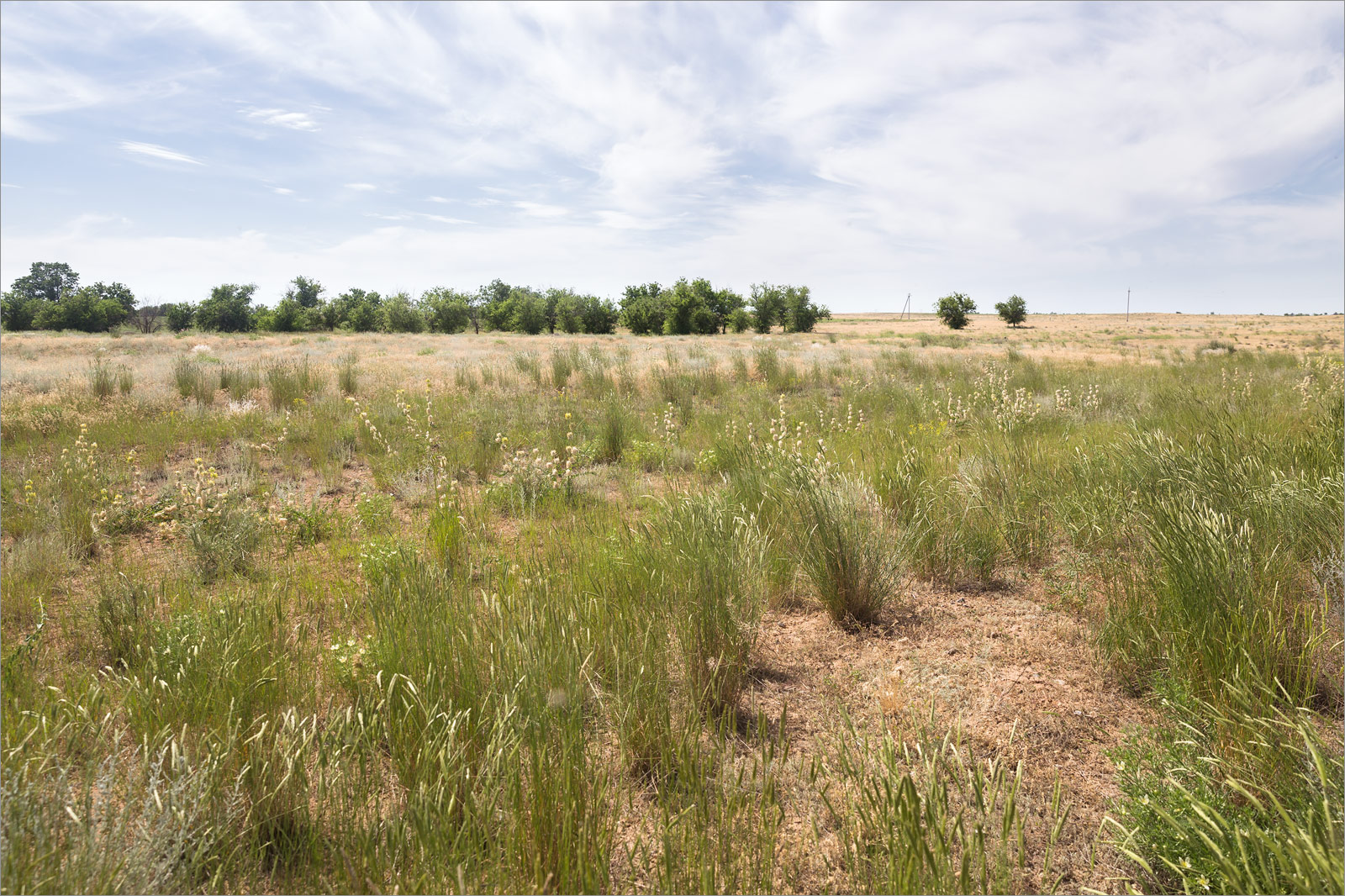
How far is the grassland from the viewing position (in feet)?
5.02

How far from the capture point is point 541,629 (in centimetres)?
224

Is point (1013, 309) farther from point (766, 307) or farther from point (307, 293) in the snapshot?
point (307, 293)

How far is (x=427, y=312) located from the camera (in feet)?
220

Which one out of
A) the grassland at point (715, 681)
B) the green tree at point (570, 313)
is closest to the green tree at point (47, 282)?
the green tree at point (570, 313)

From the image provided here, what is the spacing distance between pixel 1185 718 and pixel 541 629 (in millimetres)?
2208

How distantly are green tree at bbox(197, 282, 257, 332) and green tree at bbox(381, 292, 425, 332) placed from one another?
1830 cm

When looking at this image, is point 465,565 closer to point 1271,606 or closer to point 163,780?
point 163,780

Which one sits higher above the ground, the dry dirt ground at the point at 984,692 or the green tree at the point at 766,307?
the green tree at the point at 766,307

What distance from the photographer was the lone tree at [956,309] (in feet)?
196

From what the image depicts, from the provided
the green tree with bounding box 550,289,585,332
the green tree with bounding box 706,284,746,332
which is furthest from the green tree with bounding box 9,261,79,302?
the green tree with bounding box 706,284,746,332

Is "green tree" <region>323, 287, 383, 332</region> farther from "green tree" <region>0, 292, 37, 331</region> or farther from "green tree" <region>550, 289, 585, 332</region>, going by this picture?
"green tree" <region>0, 292, 37, 331</region>

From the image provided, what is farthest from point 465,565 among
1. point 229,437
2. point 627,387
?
point 627,387

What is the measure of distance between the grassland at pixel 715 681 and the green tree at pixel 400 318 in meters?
62.8

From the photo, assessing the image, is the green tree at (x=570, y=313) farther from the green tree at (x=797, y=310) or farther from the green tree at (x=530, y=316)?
the green tree at (x=797, y=310)
